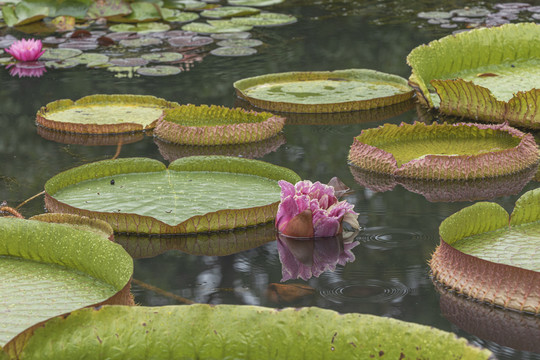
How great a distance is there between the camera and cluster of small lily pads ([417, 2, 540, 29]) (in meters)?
9.08

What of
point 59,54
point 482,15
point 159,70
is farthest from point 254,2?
point 159,70

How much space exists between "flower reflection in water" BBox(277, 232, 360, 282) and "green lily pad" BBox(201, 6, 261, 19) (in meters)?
6.48

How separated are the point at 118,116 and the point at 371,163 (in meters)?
1.92

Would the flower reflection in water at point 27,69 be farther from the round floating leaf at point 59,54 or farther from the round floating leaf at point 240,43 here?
the round floating leaf at point 240,43

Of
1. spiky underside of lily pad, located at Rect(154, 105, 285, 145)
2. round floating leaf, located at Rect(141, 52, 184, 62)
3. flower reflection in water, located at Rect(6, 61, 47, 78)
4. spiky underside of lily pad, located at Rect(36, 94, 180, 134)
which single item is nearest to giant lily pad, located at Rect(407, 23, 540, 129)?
spiky underside of lily pad, located at Rect(154, 105, 285, 145)

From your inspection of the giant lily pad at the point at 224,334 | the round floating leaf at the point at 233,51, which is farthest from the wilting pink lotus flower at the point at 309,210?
the round floating leaf at the point at 233,51

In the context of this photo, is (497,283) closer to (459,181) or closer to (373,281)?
(373,281)

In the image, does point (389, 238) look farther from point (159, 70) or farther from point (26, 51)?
point (26, 51)

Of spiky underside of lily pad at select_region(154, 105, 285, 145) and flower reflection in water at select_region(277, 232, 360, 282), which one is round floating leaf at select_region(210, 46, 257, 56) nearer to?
spiky underside of lily pad at select_region(154, 105, 285, 145)

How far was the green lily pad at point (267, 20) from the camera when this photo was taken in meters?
9.45

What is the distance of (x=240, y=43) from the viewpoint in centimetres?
841

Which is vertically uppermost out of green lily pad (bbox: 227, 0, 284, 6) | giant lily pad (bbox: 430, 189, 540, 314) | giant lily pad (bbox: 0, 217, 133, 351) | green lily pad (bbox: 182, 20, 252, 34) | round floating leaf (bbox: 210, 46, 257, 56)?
giant lily pad (bbox: 0, 217, 133, 351)

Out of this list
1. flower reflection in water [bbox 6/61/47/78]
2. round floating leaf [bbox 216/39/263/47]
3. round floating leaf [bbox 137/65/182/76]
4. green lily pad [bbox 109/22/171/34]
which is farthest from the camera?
green lily pad [bbox 109/22/171/34]

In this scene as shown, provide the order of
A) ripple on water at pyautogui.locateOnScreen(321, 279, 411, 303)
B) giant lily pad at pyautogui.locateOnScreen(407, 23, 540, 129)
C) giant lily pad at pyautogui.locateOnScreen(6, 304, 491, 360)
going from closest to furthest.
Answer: giant lily pad at pyautogui.locateOnScreen(6, 304, 491, 360) < ripple on water at pyautogui.locateOnScreen(321, 279, 411, 303) < giant lily pad at pyautogui.locateOnScreen(407, 23, 540, 129)
